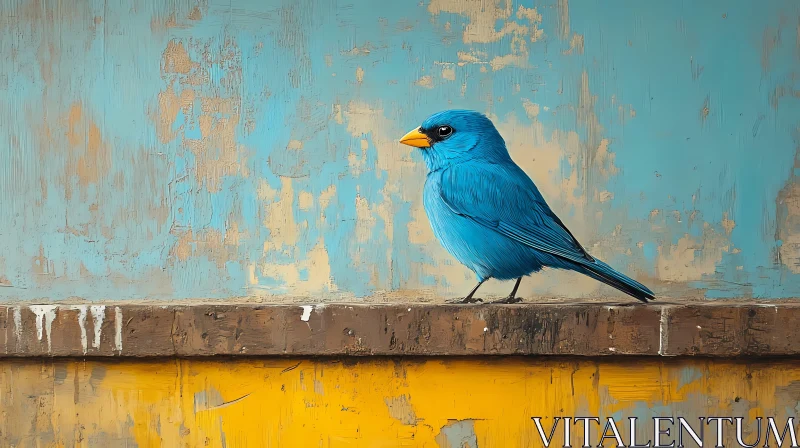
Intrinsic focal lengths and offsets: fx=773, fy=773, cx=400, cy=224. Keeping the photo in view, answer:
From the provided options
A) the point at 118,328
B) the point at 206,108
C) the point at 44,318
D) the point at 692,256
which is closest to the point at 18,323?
the point at 44,318

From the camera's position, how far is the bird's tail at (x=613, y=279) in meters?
3.09

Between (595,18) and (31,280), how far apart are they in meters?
2.59

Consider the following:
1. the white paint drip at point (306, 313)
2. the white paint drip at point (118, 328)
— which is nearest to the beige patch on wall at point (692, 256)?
the white paint drip at point (306, 313)

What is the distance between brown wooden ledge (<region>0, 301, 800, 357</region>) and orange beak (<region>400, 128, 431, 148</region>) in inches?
26.5

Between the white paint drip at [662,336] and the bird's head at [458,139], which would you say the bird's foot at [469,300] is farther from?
the white paint drip at [662,336]

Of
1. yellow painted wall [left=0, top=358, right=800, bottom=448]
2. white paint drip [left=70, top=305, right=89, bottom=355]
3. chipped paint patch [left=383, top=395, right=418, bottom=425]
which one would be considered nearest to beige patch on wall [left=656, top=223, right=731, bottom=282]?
yellow painted wall [left=0, top=358, right=800, bottom=448]

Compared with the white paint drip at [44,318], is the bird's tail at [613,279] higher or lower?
higher

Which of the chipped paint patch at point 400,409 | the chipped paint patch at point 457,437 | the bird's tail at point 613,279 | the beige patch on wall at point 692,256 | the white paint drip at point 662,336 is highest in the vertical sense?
the beige patch on wall at point 692,256

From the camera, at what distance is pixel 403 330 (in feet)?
9.83

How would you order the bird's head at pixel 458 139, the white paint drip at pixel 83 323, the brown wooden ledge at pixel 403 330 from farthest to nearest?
the bird's head at pixel 458 139 → the white paint drip at pixel 83 323 → the brown wooden ledge at pixel 403 330

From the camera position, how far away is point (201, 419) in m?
3.07

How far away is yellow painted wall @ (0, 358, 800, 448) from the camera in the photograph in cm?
300

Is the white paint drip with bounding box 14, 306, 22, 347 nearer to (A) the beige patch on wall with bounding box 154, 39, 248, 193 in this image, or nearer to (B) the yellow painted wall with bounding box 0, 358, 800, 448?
(B) the yellow painted wall with bounding box 0, 358, 800, 448

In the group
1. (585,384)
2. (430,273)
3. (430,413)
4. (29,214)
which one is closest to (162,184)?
(29,214)
